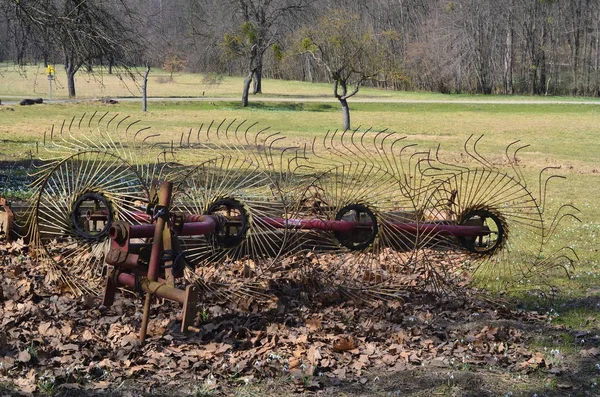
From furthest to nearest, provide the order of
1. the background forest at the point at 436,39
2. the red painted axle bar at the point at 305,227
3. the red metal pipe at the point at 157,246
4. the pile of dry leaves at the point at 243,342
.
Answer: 1. the background forest at the point at 436,39
2. the red painted axle bar at the point at 305,227
3. the red metal pipe at the point at 157,246
4. the pile of dry leaves at the point at 243,342

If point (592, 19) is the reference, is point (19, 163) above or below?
below

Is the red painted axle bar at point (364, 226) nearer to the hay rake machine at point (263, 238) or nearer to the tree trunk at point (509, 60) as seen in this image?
the hay rake machine at point (263, 238)

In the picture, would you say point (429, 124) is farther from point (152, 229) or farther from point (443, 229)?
point (152, 229)

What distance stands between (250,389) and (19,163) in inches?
523

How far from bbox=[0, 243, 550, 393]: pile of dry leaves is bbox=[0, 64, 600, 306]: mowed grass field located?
175 centimetres

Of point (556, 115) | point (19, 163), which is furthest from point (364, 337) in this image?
point (556, 115)

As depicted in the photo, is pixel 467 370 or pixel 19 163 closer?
pixel 467 370

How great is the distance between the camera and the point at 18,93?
2137 inches

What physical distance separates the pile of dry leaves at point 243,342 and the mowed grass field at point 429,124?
175 cm

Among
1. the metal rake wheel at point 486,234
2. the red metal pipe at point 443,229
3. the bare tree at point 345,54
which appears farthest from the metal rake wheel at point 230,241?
the bare tree at point 345,54

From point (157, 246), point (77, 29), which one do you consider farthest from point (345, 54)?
point (157, 246)

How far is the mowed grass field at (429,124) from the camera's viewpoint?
1298 cm

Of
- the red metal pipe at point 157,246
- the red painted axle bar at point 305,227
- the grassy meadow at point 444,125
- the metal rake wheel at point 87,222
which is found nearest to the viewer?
the red metal pipe at point 157,246

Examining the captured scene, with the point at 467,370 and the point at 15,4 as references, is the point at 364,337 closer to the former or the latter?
the point at 467,370
